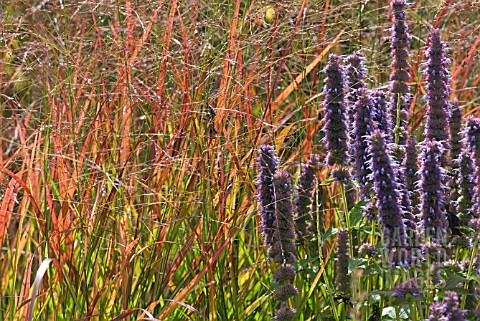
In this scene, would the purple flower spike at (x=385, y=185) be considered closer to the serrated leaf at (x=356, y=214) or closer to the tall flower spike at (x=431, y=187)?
the tall flower spike at (x=431, y=187)

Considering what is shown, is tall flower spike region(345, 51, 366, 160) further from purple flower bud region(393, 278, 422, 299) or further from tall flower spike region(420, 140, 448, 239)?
purple flower bud region(393, 278, 422, 299)

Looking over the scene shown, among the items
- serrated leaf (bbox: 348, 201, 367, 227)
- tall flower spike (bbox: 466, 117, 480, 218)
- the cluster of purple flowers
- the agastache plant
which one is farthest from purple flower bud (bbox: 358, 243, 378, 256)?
tall flower spike (bbox: 466, 117, 480, 218)

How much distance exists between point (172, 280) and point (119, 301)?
29 cm

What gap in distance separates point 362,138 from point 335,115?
109mm

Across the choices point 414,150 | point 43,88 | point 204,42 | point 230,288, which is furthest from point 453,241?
point 43,88

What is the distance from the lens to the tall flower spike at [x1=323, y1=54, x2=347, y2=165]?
2617 mm

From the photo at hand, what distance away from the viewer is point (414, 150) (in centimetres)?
252

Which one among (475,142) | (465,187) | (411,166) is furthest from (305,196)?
(475,142)

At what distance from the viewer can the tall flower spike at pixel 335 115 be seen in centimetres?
262

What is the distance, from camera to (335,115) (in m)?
2.62

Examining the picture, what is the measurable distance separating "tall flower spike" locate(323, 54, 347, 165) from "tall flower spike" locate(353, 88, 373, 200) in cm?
4

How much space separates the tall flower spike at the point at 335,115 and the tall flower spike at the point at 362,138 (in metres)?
0.04

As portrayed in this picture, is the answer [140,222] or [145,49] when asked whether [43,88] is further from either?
[140,222]

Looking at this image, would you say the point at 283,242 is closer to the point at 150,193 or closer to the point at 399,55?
the point at 150,193
